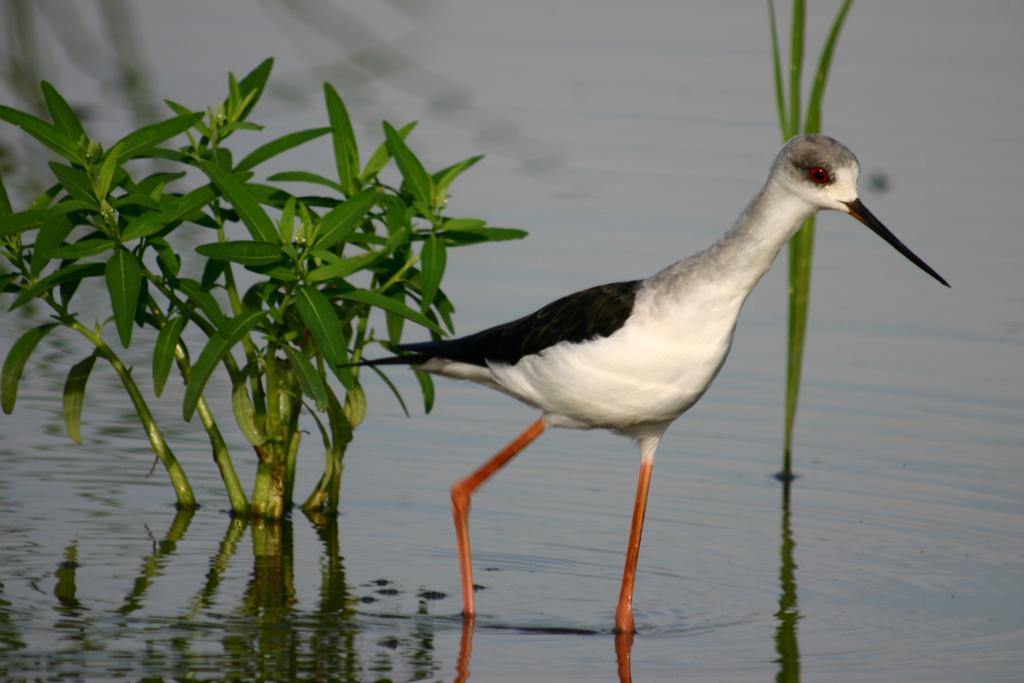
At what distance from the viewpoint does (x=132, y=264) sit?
17.1 ft

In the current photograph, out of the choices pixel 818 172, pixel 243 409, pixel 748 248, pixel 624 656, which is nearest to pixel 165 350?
pixel 243 409

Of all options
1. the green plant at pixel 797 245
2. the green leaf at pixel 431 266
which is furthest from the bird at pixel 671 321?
the green plant at pixel 797 245

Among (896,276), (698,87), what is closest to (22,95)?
(896,276)

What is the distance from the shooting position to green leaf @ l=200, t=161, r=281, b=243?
17.5ft

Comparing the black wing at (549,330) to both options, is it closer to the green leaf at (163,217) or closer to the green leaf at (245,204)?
the green leaf at (245,204)

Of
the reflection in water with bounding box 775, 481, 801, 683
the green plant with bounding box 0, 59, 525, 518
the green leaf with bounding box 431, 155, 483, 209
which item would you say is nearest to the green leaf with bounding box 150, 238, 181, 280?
the green plant with bounding box 0, 59, 525, 518

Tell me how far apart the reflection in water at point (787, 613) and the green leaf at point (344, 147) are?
6.94 ft

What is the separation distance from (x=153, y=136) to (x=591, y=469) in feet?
8.38

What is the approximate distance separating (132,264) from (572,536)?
2.02 meters

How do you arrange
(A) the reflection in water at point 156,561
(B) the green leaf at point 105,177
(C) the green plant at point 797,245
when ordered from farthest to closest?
(C) the green plant at point 797,245
(B) the green leaf at point 105,177
(A) the reflection in water at point 156,561

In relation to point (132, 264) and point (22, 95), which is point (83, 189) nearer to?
point (132, 264)

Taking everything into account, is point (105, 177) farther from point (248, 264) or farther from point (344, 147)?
point (344, 147)

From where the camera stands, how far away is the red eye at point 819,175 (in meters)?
4.97

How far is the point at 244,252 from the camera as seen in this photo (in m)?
5.27
